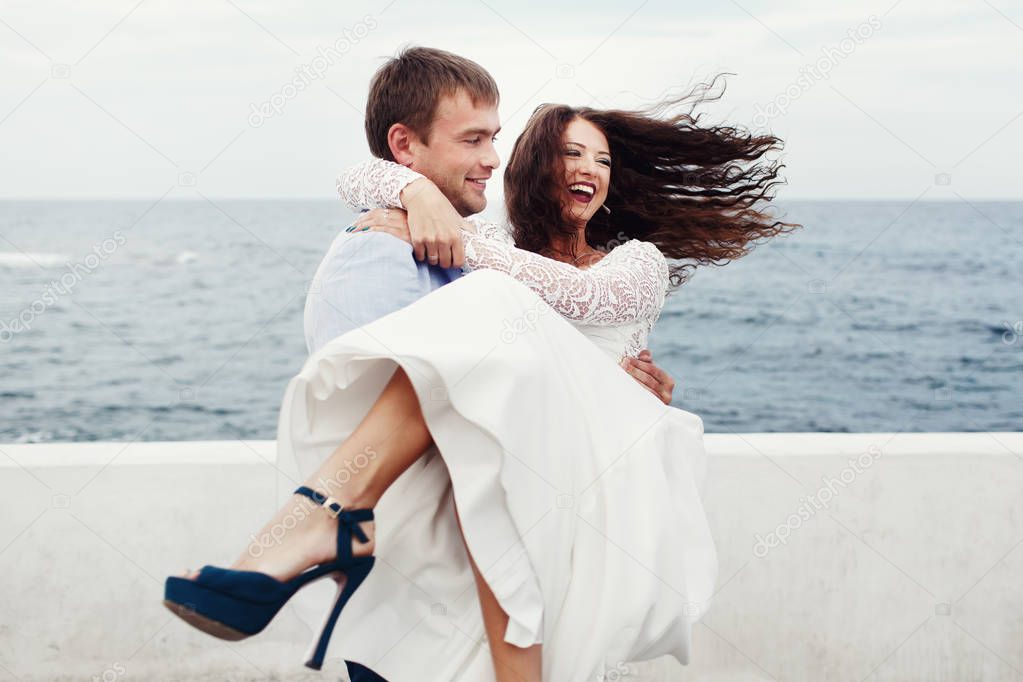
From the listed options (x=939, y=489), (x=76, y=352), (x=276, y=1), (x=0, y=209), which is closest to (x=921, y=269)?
(x=276, y=1)

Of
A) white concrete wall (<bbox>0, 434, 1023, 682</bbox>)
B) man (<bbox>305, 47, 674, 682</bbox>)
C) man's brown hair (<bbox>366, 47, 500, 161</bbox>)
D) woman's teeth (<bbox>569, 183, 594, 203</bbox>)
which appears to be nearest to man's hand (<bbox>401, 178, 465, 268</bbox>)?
man (<bbox>305, 47, 674, 682</bbox>)

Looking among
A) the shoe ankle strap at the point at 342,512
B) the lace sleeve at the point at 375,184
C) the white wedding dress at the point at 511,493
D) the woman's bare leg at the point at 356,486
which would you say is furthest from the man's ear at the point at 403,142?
the shoe ankle strap at the point at 342,512

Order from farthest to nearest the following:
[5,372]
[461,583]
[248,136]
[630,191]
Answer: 1. [5,372]
2. [248,136]
3. [630,191]
4. [461,583]

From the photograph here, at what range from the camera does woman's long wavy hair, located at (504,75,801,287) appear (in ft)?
8.59

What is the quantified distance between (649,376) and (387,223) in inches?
24.2

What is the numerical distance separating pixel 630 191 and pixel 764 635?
3.85 feet

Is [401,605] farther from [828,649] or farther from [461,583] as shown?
[828,649]

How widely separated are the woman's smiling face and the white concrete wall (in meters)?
0.75

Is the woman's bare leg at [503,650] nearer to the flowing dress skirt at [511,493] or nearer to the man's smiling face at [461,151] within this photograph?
the flowing dress skirt at [511,493]

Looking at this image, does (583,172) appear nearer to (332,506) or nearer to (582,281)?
(582,281)

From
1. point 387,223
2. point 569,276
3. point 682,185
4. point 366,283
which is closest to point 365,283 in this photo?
point 366,283

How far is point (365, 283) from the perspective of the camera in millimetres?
1874

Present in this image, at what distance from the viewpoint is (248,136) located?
74.7ft

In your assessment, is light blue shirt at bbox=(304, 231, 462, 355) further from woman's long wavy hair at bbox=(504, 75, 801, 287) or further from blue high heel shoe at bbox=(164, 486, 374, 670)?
woman's long wavy hair at bbox=(504, 75, 801, 287)
